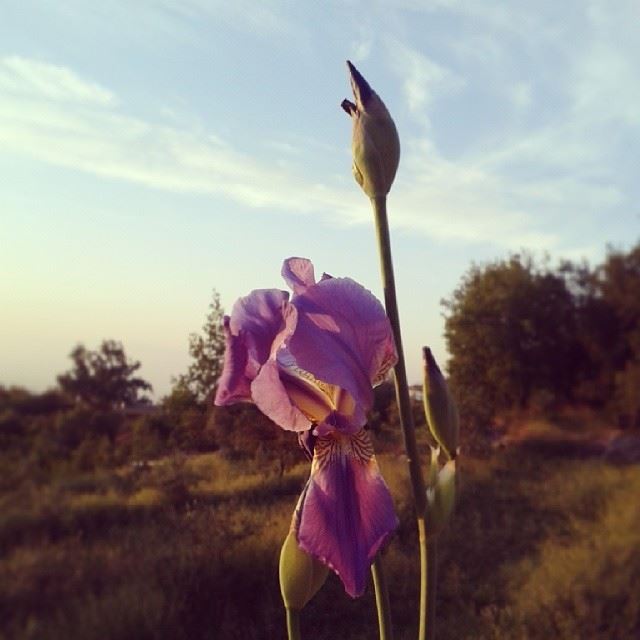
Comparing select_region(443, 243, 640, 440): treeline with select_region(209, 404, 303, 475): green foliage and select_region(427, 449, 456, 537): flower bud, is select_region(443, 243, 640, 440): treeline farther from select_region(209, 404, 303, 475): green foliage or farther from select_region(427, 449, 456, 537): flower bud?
select_region(427, 449, 456, 537): flower bud

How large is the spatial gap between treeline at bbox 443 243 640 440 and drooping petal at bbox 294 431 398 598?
334 inches

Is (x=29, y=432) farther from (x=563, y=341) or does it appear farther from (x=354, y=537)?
(x=563, y=341)

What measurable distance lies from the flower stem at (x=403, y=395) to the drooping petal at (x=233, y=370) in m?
0.17

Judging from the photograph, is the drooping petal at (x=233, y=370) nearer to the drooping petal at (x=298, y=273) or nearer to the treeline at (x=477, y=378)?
the drooping petal at (x=298, y=273)

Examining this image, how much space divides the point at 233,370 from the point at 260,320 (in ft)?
0.20

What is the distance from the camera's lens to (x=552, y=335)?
35.5ft

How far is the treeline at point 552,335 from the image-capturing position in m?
9.67

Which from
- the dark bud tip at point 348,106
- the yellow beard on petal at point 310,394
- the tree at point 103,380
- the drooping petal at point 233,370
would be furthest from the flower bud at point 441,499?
the tree at point 103,380

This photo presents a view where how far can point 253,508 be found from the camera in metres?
3.08

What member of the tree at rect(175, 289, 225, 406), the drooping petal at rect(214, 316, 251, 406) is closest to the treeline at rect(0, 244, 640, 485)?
the tree at rect(175, 289, 225, 406)

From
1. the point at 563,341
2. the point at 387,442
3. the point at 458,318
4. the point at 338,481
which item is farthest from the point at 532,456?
the point at 338,481

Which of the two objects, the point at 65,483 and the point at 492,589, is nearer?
the point at 492,589

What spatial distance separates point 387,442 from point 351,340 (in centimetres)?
140

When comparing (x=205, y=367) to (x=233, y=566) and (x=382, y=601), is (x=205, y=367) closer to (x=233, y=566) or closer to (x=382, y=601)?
(x=233, y=566)
